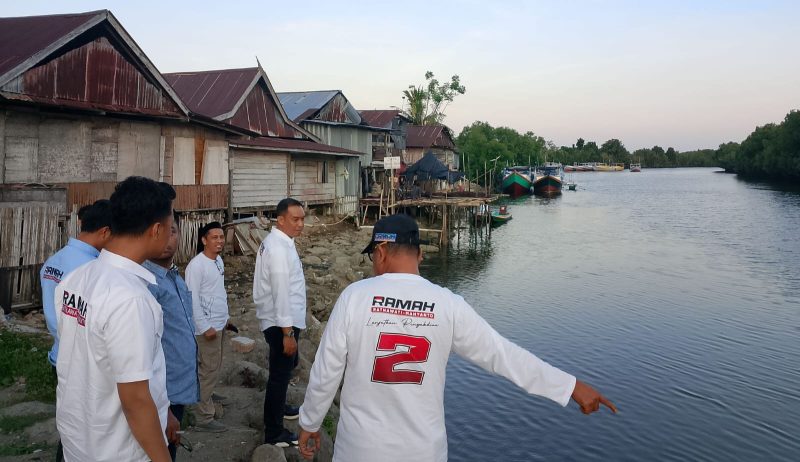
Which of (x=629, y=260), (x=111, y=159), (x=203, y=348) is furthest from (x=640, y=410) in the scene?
(x=629, y=260)

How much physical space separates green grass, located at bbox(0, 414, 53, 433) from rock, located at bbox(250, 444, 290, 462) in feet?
6.88

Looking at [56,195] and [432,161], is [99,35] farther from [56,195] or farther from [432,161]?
[432,161]

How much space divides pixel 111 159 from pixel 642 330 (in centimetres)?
1306

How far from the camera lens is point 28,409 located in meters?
5.64

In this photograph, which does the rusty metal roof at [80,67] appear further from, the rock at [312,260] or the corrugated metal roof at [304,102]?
the corrugated metal roof at [304,102]

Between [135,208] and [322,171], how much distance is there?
22.6m

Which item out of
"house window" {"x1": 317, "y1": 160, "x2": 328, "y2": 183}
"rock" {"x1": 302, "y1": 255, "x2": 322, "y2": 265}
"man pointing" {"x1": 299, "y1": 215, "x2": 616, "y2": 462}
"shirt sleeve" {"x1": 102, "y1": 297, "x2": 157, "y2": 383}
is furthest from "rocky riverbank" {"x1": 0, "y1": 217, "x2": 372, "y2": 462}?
"house window" {"x1": 317, "y1": 160, "x2": 328, "y2": 183}

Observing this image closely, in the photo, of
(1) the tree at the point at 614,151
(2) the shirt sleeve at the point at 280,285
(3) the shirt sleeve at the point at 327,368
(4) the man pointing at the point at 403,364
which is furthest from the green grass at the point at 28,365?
(1) the tree at the point at 614,151

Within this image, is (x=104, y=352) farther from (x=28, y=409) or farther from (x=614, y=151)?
(x=614, y=151)

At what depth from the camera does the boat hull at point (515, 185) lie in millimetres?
69062

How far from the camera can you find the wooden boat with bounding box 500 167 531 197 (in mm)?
69125

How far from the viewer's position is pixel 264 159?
67.1 ft

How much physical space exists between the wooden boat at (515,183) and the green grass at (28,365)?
210 feet

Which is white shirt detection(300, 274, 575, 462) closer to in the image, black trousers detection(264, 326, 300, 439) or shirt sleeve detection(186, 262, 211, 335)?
black trousers detection(264, 326, 300, 439)
